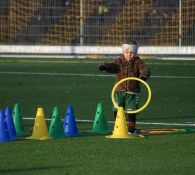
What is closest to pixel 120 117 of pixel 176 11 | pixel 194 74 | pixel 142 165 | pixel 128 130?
pixel 128 130

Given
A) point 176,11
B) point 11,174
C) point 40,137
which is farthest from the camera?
point 176,11

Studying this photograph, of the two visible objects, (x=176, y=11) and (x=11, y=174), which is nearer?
(x=11, y=174)

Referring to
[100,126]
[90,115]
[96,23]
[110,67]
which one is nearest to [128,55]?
[110,67]

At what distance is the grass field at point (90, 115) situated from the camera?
11578 millimetres

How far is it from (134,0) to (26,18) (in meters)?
4.41

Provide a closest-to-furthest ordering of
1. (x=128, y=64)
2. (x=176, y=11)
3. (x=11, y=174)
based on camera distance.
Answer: (x=11, y=174) → (x=128, y=64) → (x=176, y=11)

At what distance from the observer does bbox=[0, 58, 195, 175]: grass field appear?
11578 mm

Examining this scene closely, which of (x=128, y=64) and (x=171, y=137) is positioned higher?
(x=128, y=64)

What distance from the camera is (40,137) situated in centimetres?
1406

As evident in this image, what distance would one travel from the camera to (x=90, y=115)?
1758 cm

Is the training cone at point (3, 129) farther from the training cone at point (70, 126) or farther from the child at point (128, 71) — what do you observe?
the child at point (128, 71)

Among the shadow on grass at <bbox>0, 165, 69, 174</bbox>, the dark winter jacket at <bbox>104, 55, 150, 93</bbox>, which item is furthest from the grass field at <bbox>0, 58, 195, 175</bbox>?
the dark winter jacket at <bbox>104, 55, 150, 93</bbox>

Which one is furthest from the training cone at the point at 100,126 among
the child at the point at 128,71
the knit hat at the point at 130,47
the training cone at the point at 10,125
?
the training cone at the point at 10,125

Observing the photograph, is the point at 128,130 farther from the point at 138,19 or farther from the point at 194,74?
the point at 138,19
